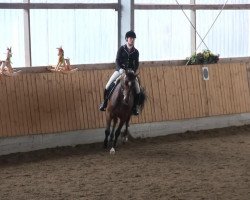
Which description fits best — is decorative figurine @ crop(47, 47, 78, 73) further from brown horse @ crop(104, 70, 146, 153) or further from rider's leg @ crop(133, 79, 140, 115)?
rider's leg @ crop(133, 79, 140, 115)

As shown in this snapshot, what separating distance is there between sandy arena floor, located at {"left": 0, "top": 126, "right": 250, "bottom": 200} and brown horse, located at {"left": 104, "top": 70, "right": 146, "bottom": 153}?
17.4 inches

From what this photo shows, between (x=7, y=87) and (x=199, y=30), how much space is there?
550cm

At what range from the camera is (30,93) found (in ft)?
31.8

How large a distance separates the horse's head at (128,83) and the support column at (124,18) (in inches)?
93.3

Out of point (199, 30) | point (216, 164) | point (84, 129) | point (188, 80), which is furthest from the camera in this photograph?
point (199, 30)

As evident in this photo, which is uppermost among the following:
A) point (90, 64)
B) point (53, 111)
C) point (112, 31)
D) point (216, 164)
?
point (112, 31)

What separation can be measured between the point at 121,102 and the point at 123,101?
0.38 feet

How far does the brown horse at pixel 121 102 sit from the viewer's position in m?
9.29

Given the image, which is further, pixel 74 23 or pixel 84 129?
pixel 74 23

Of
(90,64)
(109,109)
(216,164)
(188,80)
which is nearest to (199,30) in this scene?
(188,80)

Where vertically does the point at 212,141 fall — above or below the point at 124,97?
below

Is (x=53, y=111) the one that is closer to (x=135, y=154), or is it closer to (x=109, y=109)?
(x=109, y=109)

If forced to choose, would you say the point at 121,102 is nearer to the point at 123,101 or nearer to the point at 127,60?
the point at 123,101

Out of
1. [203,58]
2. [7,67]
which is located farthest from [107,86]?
[203,58]
